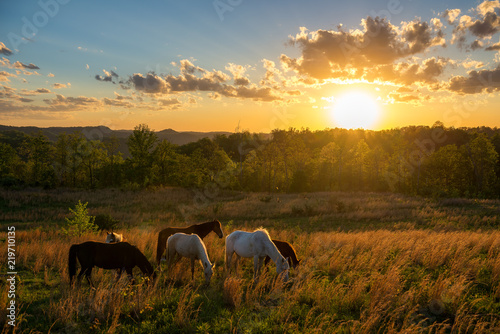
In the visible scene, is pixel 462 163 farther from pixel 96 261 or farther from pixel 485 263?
pixel 96 261

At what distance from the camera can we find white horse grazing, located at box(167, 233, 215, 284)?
25.9ft

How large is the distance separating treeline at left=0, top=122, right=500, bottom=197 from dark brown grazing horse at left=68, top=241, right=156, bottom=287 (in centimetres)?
4151

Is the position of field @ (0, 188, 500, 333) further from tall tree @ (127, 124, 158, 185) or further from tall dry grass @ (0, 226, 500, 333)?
tall tree @ (127, 124, 158, 185)

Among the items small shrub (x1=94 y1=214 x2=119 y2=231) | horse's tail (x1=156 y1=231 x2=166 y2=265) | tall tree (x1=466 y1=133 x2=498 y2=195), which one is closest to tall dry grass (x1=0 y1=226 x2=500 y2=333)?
horse's tail (x1=156 y1=231 x2=166 y2=265)

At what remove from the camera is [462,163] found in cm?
5766

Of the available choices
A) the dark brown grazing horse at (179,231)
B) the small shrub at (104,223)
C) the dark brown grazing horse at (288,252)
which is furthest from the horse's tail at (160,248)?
the small shrub at (104,223)

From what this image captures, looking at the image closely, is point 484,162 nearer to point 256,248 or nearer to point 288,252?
point 288,252

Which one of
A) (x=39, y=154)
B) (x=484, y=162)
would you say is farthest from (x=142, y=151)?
(x=484, y=162)

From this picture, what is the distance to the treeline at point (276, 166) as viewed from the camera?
52.4m

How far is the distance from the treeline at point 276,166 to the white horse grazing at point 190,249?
40.8 metres

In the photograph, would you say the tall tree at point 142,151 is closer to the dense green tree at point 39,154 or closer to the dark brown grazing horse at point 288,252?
the dense green tree at point 39,154

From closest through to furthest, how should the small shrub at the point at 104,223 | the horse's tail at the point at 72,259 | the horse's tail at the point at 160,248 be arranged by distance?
the horse's tail at the point at 72,259
the horse's tail at the point at 160,248
the small shrub at the point at 104,223

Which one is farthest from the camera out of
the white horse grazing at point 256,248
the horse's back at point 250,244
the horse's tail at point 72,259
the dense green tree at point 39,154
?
the dense green tree at point 39,154

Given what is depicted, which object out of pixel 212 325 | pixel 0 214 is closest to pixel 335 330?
pixel 212 325
